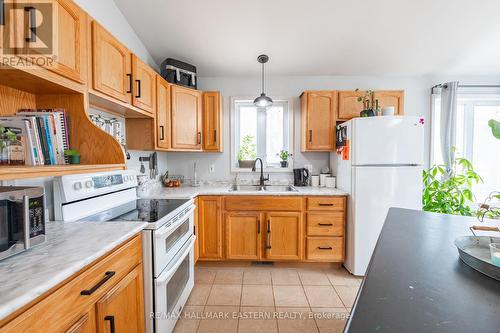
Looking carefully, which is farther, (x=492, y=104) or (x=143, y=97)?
(x=492, y=104)

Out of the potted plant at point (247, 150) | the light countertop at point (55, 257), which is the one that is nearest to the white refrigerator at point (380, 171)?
the potted plant at point (247, 150)

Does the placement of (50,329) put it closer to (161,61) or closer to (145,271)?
(145,271)

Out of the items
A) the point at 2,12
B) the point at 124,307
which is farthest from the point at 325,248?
the point at 2,12

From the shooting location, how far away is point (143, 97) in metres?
1.92

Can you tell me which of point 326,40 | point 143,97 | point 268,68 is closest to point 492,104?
point 326,40

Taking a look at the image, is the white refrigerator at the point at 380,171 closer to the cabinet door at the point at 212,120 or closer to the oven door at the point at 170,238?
the cabinet door at the point at 212,120

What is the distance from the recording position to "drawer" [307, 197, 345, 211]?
7.94 ft

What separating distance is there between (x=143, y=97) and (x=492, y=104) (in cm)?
437

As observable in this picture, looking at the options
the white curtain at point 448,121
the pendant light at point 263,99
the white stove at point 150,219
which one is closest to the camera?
the white stove at point 150,219

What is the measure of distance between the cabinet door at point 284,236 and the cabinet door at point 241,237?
0.14m

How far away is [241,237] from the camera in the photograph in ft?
8.07

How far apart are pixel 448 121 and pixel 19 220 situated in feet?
13.4

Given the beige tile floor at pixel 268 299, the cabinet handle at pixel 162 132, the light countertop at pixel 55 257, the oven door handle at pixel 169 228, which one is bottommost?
the beige tile floor at pixel 268 299

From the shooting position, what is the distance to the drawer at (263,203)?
7.97 feet
